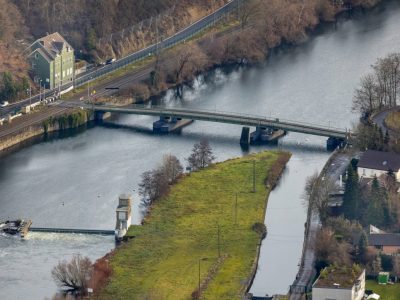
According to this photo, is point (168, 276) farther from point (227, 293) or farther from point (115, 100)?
point (115, 100)

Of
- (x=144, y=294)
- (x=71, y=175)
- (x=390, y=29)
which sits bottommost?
Result: (x=144, y=294)

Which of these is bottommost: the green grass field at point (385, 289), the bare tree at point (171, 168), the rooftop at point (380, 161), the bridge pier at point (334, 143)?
the green grass field at point (385, 289)

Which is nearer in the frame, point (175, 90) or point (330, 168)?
point (330, 168)

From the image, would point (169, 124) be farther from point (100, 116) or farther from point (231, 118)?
point (100, 116)

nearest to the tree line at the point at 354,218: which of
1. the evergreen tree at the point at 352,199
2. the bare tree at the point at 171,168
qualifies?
the evergreen tree at the point at 352,199

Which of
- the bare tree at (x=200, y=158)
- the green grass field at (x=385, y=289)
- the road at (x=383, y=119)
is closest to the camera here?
the green grass field at (x=385, y=289)

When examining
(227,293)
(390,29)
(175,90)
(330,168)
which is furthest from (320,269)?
(390,29)

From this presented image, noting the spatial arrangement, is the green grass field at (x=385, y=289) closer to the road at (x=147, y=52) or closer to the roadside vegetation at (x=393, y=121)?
the roadside vegetation at (x=393, y=121)
